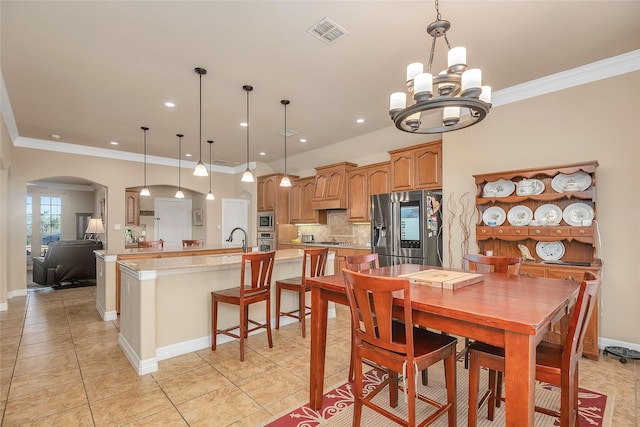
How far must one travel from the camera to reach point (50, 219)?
9930 mm

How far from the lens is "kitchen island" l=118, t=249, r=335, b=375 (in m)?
2.72

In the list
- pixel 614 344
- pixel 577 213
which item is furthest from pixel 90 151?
pixel 614 344

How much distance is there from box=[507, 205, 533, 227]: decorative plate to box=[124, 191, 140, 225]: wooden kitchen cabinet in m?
8.20

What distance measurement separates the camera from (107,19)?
8.01 ft

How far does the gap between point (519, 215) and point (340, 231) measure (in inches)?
136

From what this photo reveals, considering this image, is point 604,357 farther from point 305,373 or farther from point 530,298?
point 305,373

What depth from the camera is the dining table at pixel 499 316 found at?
1246 millimetres

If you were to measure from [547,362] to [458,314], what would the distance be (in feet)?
2.15

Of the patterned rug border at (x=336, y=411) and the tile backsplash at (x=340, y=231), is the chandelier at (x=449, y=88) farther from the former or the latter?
the tile backsplash at (x=340, y=231)

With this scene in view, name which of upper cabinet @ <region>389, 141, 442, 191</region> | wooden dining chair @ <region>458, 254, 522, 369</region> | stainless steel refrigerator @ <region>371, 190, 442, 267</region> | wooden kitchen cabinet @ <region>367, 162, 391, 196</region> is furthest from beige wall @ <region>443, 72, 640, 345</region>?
wooden kitchen cabinet @ <region>367, 162, 391, 196</region>

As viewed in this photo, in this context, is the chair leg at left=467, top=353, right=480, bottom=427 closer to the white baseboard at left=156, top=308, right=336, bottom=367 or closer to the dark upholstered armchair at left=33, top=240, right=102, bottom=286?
the white baseboard at left=156, top=308, right=336, bottom=367

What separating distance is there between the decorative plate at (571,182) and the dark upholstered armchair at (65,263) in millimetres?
8027

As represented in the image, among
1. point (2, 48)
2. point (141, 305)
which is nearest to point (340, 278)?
point (141, 305)

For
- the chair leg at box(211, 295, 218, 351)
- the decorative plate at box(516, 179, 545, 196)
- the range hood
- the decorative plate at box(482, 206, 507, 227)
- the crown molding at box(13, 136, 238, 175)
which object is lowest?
the chair leg at box(211, 295, 218, 351)
